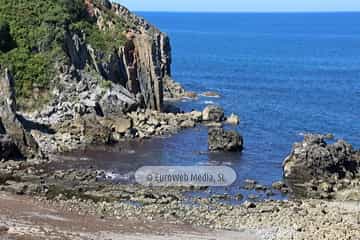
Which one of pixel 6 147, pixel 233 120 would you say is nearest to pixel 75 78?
pixel 233 120

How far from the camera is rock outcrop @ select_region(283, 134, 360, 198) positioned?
6431 cm

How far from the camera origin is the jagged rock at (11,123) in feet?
226

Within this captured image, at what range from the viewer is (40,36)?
293 feet

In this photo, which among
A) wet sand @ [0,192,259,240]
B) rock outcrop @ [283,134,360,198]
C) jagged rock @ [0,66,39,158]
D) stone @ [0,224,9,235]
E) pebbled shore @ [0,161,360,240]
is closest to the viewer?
stone @ [0,224,9,235]

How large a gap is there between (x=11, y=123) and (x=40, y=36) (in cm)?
2115

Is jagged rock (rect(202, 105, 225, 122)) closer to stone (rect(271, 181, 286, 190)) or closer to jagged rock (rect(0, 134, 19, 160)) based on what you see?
stone (rect(271, 181, 286, 190))

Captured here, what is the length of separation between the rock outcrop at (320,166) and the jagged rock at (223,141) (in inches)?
332

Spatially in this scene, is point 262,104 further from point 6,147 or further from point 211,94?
point 6,147

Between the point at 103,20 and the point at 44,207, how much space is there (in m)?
48.1

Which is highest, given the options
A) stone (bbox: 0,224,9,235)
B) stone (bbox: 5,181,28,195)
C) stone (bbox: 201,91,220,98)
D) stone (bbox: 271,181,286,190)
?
stone (bbox: 201,91,220,98)

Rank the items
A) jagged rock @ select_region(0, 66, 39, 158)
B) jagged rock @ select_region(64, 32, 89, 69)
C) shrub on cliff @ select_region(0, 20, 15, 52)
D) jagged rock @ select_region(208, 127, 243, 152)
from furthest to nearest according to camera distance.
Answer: jagged rock @ select_region(64, 32, 89, 69) → shrub on cliff @ select_region(0, 20, 15, 52) → jagged rock @ select_region(208, 127, 243, 152) → jagged rock @ select_region(0, 66, 39, 158)

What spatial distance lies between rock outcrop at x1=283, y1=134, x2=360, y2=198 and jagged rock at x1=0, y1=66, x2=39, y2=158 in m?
22.1

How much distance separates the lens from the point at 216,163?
7150cm

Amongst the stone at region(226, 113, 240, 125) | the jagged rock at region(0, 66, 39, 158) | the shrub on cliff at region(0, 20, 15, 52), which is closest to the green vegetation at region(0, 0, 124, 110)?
the shrub on cliff at region(0, 20, 15, 52)
